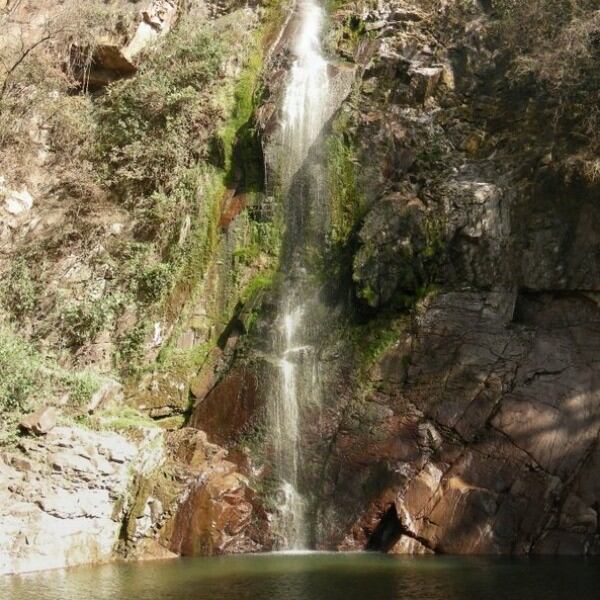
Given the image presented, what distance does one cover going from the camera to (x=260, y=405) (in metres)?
16.1

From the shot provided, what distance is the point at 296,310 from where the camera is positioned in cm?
1741

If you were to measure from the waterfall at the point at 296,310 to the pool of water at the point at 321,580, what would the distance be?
6.00ft

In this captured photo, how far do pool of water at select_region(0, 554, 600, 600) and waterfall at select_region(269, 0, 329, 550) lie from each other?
1.83m

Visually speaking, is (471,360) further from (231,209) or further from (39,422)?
(39,422)

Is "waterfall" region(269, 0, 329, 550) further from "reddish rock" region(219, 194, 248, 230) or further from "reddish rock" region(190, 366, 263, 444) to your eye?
"reddish rock" region(219, 194, 248, 230)

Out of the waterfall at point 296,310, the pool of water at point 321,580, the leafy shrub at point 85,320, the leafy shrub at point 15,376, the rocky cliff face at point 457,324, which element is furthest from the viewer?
the leafy shrub at point 85,320

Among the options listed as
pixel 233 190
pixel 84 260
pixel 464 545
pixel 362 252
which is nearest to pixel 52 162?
pixel 84 260

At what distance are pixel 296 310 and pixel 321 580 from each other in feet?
24.0

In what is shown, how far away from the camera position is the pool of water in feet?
33.6

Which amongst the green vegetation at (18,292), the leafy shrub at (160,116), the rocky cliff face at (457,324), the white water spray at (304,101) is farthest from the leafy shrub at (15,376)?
the white water spray at (304,101)

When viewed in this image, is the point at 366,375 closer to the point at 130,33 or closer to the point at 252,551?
the point at 252,551

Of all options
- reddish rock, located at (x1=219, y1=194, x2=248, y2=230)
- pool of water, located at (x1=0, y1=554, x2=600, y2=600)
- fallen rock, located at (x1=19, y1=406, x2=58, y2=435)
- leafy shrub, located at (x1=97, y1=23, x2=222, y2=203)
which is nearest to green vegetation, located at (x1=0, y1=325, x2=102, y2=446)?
fallen rock, located at (x1=19, y1=406, x2=58, y2=435)

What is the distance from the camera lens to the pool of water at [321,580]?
33.6ft

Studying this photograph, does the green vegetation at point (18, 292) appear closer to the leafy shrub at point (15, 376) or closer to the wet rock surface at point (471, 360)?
the leafy shrub at point (15, 376)
